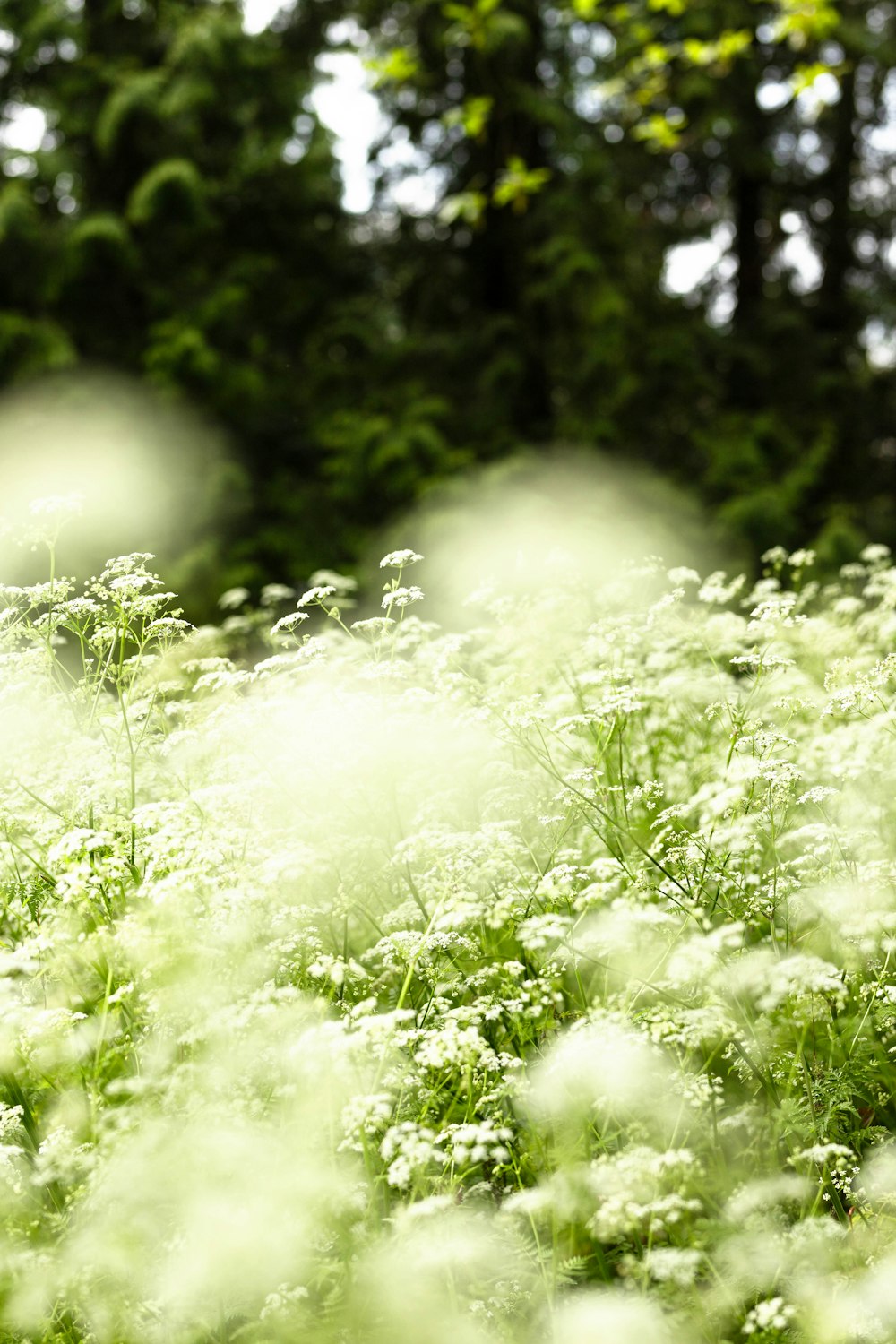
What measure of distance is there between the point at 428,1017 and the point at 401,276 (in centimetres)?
930

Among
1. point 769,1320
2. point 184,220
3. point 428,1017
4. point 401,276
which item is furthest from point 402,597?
point 401,276

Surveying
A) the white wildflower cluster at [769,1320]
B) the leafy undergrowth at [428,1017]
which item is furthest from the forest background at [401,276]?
the white wildflower cluster at [769,1320]

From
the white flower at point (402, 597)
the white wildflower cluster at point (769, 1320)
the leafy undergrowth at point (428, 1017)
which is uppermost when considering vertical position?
Answer: the white flower at point (402, 597)

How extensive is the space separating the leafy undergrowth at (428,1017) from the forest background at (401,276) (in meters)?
5.56

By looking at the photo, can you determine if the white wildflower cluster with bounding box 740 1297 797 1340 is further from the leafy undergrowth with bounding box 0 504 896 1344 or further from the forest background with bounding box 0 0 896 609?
the forest background with bounding box 0 0 896 609

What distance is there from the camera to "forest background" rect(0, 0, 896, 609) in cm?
871

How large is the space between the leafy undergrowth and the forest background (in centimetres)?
556

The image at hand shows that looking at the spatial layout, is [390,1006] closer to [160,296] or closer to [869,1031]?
[869,1031]

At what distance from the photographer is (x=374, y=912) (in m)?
3.05

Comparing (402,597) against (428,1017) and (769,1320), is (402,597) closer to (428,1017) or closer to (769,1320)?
(428,1017)

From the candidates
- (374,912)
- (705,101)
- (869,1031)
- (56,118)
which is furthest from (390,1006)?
(705,101)

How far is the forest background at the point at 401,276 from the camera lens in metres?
8.71

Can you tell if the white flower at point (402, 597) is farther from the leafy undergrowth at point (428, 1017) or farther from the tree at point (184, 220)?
the tree at point (184, 220)

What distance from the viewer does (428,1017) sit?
252 centimetres
